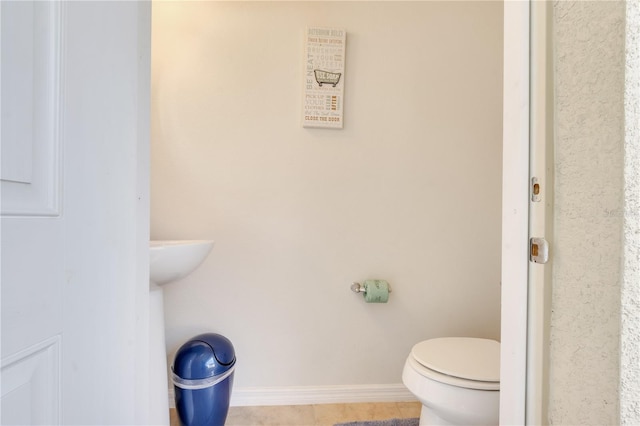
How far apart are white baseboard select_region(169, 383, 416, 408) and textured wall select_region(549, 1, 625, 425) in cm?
107

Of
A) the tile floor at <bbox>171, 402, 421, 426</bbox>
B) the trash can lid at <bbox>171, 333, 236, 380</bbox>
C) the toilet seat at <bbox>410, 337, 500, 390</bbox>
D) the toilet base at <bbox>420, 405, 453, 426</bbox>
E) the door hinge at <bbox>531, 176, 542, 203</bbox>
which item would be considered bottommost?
the tile floor at <bbox>171, 402, 421, 426</bbox>

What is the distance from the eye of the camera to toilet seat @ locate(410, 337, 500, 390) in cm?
87

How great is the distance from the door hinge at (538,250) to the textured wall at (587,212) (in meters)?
0.01

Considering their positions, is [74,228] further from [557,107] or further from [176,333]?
[176,333]

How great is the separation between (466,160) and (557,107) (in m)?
1.04

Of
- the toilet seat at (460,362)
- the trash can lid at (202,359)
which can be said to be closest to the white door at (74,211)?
the trash can lid at (202,359)

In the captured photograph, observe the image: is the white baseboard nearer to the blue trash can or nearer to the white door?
the blue trash can

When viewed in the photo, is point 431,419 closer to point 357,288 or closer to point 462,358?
point 462,358

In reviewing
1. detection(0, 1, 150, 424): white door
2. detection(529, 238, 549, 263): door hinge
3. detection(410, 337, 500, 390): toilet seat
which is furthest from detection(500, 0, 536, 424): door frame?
detection(0, 1, 150, 424): white door

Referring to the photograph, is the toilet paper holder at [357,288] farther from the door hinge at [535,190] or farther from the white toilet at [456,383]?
the door hinge at [535,190]

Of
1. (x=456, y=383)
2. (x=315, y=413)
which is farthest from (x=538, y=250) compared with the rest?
(x=315, y=413)

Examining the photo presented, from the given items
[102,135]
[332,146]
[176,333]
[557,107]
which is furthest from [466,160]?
[176,333]

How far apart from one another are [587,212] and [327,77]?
1.21m

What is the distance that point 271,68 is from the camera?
4.55ft
